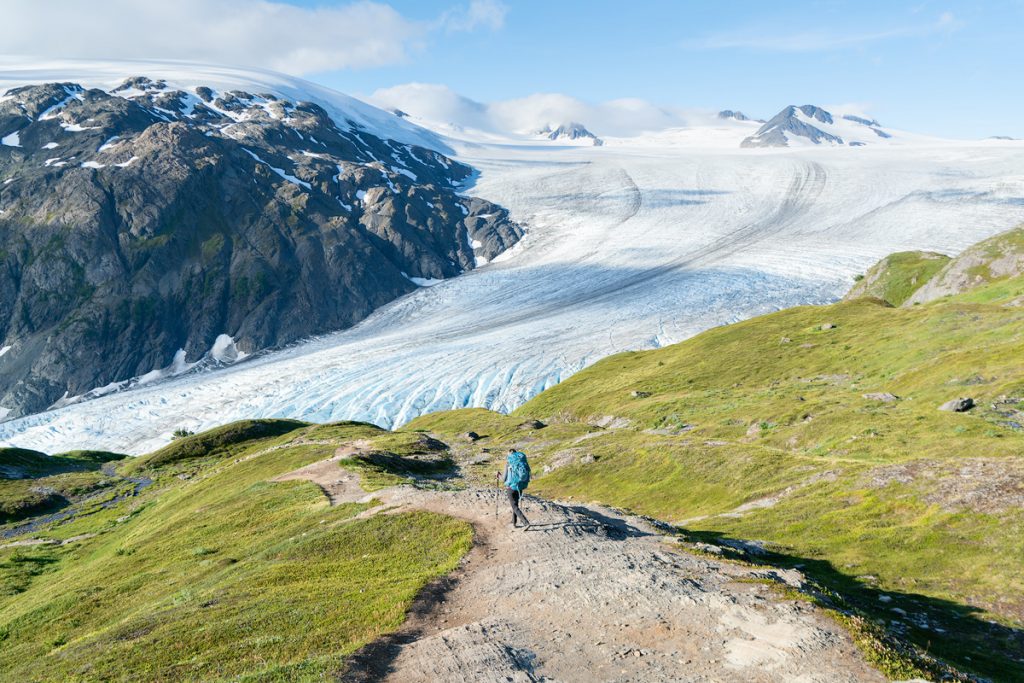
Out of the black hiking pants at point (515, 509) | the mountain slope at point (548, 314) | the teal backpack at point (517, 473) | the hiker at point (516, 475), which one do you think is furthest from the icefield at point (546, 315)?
the teal backpack at point (517, 473)

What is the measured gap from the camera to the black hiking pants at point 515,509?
24672 mm

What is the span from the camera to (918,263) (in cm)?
11075

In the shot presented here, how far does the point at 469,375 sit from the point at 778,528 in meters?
92.4

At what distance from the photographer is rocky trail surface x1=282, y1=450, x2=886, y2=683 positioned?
14.6 meters

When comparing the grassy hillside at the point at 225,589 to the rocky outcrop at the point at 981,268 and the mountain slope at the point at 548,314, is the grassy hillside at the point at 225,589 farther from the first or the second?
the rocky outcrop at the point at 981,268

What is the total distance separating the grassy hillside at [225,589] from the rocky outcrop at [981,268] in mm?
93975

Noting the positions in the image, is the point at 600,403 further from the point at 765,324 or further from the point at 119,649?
the point at 119,649

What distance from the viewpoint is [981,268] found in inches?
3681

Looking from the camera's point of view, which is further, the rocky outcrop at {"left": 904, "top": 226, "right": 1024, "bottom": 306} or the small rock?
the rocky outcrop at {"left": 904, "top": 226, "right": 1024, "bottom": 306}

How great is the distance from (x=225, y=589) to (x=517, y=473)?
11.4 m

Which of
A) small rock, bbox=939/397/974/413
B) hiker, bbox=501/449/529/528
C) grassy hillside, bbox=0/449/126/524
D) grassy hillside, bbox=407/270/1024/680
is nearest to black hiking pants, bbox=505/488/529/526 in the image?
hiker, bbox=501/449/529/528

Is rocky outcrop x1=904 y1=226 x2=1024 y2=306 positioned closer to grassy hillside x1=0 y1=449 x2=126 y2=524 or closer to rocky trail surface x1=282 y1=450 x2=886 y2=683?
rocky trail surface x1=282 y1=450 x2=886 y2=683

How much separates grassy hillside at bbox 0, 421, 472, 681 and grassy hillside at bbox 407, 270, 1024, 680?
1510cm

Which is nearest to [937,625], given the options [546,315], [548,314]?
[546,315]
